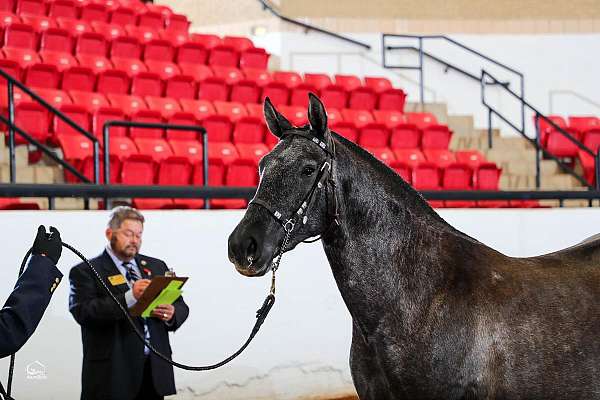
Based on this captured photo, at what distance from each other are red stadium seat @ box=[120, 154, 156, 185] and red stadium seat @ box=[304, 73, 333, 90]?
16.3 feet

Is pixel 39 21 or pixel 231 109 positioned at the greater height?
pixel 39 21

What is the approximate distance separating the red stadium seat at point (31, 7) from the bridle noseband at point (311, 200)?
35.1ft

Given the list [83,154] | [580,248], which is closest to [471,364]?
[580,248]

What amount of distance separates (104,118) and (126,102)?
1015 millimetres

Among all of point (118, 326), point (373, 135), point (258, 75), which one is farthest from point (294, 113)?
point (118, 326)

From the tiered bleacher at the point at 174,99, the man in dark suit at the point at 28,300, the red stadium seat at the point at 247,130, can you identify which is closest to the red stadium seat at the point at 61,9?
the tiered bleacher at the point at 174,99

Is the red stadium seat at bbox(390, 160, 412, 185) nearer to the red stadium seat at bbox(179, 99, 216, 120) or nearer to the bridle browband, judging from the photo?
the red stadium seat at bbox(179, 99, 216, 120)

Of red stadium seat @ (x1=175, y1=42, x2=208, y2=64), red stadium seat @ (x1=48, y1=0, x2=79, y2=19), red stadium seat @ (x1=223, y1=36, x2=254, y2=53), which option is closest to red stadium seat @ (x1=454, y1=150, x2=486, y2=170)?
red stadium seat @ (x1=223, y1=36, x2=254, y2=53)

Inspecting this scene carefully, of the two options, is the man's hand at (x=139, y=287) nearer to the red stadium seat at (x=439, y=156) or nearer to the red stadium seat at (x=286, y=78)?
the red stadium seat at (x=439, y=156)

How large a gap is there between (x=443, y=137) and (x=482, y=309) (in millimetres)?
9851

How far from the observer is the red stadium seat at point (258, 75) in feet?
43.5

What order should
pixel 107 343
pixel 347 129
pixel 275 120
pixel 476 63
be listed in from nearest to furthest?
pixel 275 120 < pixel 107 343 < pixel 347 129 < pixel 476 63

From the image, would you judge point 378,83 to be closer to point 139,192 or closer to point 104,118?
point 104,118

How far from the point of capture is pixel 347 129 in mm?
12016
